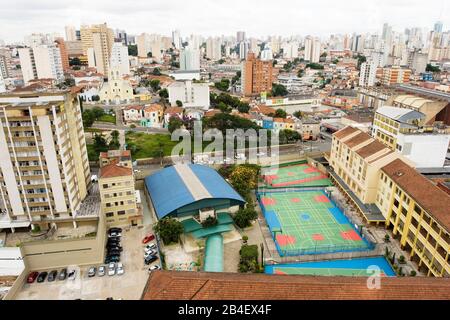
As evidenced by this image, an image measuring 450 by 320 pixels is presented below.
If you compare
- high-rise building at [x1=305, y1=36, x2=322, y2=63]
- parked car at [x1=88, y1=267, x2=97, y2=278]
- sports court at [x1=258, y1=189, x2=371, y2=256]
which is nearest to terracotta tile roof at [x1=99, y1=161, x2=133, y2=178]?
parked car at [x1=88, y1=267, x2=97, y2=278]

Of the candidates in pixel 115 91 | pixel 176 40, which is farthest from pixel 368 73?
pixel 176 40

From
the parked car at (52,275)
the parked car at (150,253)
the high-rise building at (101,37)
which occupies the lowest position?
the parked car at (52,275)

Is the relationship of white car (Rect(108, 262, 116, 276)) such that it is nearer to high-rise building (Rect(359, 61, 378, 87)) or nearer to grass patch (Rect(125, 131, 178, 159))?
grass patch (Rect(125, 131, 178, 159))

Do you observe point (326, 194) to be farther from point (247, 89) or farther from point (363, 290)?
point (247, 89)

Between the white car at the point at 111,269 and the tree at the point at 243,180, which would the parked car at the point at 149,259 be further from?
the tree at the point at 243,180

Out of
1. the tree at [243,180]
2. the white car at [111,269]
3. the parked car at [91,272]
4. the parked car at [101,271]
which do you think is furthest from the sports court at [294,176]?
the parked car at [91,272]
